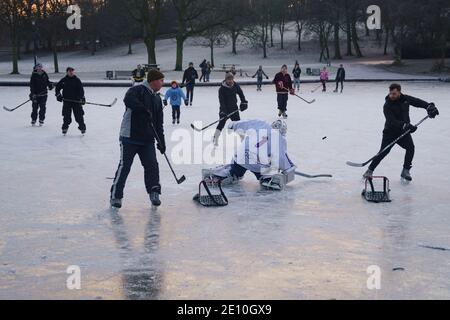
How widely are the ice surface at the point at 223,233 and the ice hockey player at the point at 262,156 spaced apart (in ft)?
0.90

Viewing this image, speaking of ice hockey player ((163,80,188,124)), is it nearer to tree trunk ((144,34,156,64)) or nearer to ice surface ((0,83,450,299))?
ice surface ((0,83,450,299))

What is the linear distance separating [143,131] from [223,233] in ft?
5.83

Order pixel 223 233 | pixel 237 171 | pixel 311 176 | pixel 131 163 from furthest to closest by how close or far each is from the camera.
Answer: pixel 311 176
pixel 237 171
pixel 131 163
pixel 223 233

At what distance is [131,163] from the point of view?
802cm

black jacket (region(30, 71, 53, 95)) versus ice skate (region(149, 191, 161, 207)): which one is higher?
black jacket (region(30, 71, 53, 95))

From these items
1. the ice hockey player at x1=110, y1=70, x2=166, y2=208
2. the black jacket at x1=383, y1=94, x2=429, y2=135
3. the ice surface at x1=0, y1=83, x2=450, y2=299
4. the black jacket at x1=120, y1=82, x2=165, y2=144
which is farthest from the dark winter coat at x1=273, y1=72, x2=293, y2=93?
the black jacket at x1=120, y1=82, x2=165, y2=144

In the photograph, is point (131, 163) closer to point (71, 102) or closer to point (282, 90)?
point (71, 102)

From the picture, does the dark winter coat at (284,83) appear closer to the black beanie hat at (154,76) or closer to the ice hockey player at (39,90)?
the ice hockey player at (39,90)

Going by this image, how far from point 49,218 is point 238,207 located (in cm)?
211

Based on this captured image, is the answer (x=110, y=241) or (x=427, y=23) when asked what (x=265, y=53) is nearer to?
(x=427, y=23)

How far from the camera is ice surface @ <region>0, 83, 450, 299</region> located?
17.2 feet

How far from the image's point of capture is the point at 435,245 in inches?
252

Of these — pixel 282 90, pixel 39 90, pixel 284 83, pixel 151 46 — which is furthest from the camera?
pixel 151 46

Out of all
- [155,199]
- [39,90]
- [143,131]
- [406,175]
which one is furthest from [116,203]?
[39,90]
